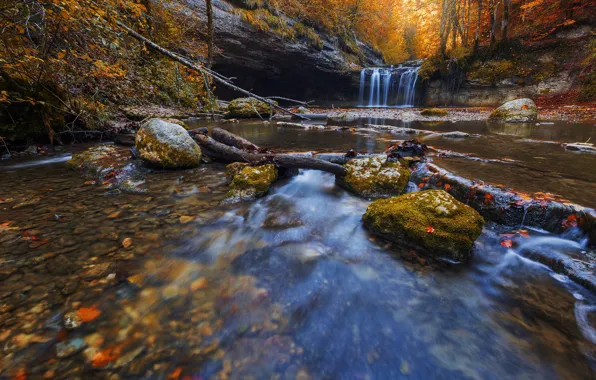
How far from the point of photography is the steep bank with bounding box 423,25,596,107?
16672 mm

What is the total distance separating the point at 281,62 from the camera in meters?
22.8

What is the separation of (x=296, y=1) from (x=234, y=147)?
22988mm

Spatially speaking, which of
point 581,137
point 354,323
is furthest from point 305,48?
point 354,323

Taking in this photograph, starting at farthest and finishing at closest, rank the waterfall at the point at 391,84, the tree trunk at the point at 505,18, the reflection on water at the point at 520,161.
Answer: the waterfall at the point at 391,84
the tree trunk at the point at 505,18
the reflection on water at the point at 520,161

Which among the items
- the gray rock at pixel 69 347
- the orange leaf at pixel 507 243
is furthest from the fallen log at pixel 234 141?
the orange leaf at pixel 507 243

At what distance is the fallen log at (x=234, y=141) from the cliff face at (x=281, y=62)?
12702 millimetres

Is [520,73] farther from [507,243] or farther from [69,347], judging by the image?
[69,347]

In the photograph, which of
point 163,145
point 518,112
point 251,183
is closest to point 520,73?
point 518,112

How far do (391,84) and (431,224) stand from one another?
2617cm

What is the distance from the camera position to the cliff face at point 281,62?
57.0 feet

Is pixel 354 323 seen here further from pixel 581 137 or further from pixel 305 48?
pixel 305 48

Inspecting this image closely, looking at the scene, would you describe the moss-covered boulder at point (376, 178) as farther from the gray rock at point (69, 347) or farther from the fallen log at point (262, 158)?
the gray rock at point (69, 347)

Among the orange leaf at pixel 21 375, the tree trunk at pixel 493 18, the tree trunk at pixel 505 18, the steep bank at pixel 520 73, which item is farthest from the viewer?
the tree trunk at pixel 493 18

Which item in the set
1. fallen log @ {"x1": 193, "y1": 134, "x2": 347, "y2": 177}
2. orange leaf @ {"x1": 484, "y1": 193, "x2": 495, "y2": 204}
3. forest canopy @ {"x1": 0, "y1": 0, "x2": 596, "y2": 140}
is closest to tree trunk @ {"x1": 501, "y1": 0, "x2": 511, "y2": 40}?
forest canopy @ {"x1": 0, "y1": 0, "x2": 596, "y2": 140}
